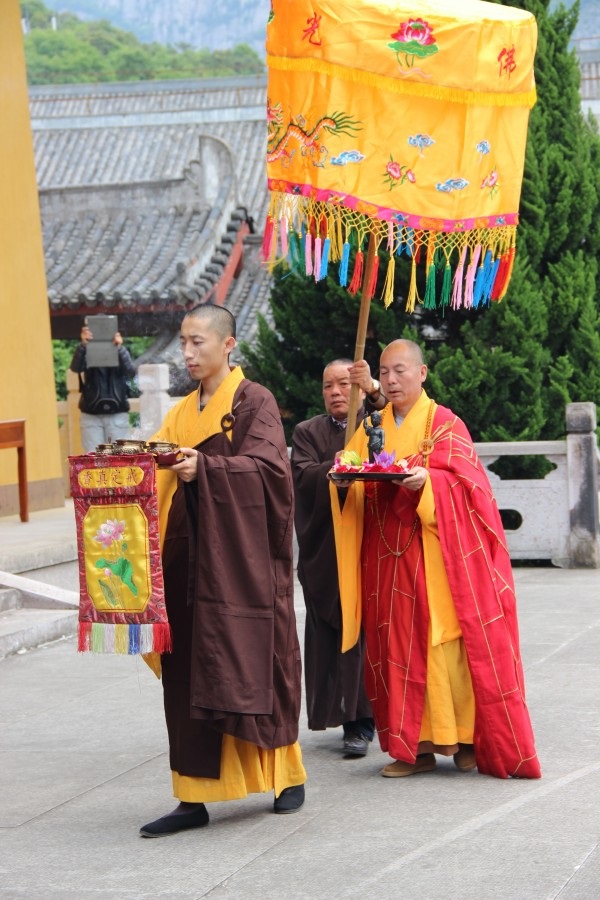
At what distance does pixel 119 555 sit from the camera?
4516 mm

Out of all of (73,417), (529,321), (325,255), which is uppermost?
(325,255)

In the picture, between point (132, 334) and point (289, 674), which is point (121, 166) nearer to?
point (132, 334)

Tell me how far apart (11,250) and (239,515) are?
7.54 metres

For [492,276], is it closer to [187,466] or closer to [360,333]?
[360,333]

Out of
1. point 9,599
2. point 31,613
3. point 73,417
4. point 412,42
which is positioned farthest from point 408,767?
point 73,417

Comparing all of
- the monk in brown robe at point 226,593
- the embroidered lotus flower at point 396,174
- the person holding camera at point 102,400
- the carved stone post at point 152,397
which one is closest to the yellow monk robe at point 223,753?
the monk in brown robe at point 226,593

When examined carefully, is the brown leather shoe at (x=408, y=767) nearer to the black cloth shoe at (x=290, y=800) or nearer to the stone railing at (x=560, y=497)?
the black cloth shoe at (x=290, y=800)

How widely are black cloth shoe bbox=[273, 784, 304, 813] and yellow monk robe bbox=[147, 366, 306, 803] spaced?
0.11ft

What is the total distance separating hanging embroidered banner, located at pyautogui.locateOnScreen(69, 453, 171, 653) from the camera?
4.45m

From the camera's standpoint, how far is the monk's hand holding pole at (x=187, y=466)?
440 cm

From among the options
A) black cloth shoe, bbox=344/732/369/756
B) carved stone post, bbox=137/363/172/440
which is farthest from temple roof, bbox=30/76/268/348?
black cloth shoe, bbox=344/732/369/756

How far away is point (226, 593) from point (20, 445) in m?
6.47

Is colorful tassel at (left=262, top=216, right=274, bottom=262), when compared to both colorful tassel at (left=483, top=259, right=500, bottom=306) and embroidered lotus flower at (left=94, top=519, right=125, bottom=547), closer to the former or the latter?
colorful tassel at (left=483, top=259, right=500, bottom=306)

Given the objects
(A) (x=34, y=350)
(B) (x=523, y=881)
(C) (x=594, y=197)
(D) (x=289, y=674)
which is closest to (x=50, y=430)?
(A) (x=34, y=350)
